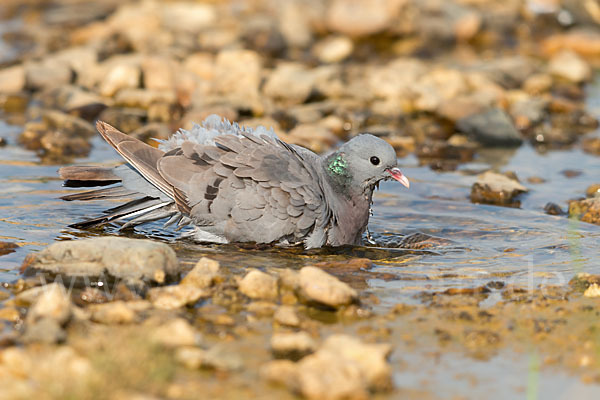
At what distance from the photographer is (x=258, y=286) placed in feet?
16.3

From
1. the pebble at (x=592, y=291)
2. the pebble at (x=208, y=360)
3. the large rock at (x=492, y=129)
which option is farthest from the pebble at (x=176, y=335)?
the large rock at (x=492, y=129)

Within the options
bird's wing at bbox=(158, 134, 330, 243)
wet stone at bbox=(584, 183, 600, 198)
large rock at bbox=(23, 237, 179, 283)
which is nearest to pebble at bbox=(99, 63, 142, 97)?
bird's wing at bbox=(158, 134, 330, 243)

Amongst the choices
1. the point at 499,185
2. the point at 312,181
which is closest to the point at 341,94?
the point at 499,185

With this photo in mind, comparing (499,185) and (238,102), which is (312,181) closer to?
(499,185)

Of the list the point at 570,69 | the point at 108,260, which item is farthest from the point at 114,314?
the point at 570,69

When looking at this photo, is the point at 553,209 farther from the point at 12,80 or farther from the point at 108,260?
the point at 12,80

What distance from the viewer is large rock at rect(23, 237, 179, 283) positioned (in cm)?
495

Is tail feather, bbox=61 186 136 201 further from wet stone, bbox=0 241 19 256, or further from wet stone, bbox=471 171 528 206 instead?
wet stone, bbox=471 171 528 206

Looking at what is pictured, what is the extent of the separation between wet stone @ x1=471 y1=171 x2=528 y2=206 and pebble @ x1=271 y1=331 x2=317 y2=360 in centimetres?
417

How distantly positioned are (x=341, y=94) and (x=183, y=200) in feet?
17.9

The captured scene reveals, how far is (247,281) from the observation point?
500 centimetres

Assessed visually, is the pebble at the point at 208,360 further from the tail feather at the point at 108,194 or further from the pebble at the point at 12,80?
the pebble at the point at 12,80

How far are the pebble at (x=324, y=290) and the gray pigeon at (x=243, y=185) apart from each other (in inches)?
50.0

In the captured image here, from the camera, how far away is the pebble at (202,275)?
5043 millimetres
